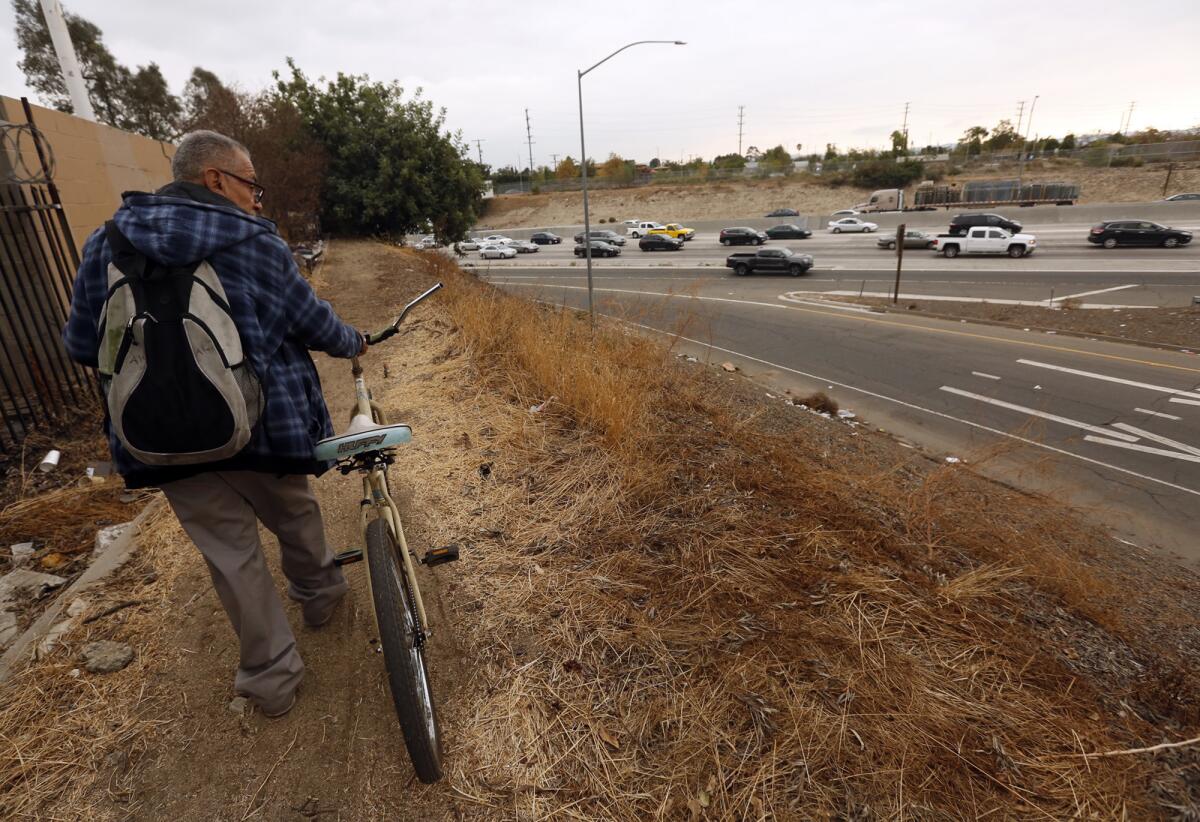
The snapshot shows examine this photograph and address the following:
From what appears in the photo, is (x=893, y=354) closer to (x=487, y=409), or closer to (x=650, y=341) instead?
(x=650, y=341)

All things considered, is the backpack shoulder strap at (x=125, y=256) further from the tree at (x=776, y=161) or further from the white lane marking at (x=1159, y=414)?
the tree at (x=776, y=161)

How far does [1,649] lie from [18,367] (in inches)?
154

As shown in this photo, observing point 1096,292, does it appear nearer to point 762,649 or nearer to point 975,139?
point 762,649

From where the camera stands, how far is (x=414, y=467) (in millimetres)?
4227

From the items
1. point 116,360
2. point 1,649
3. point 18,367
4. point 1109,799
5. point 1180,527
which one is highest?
point 116,360

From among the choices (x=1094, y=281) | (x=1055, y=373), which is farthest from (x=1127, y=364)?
(x=1094, y=281)

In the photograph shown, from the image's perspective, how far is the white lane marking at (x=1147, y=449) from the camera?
902cm

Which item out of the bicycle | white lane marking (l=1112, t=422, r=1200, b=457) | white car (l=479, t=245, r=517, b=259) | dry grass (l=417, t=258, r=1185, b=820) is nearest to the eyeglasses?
the bicycle

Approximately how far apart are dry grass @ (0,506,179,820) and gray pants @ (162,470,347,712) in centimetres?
45

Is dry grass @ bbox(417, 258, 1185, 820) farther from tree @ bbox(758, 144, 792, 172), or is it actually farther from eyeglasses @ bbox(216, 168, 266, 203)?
tree @ bbox(758, 144, 792, 172)

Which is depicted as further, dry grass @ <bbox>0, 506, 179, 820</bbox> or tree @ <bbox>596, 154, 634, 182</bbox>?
tree @ <bbox>596, 154, 634, 182</bbox>

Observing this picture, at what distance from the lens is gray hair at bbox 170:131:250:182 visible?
1929 millimetres

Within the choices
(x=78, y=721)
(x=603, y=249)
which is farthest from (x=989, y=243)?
(x=78, y=721)

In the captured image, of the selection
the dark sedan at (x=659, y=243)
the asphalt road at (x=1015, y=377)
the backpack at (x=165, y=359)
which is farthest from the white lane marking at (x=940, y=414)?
the dark sedan at (x=659, y=243)
